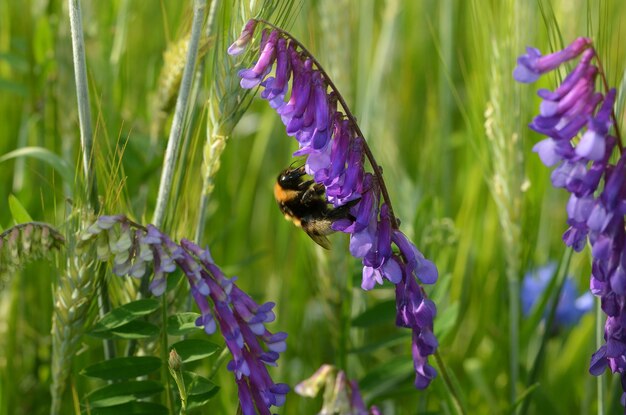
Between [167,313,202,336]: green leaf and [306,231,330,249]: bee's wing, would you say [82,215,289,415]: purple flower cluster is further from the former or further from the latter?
[306,231,330,249]: bee's wing

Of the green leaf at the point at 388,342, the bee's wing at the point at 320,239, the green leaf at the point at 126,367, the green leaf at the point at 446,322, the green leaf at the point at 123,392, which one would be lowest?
the green leaf at the point at 123,392

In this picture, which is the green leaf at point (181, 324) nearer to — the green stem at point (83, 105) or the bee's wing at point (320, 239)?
the green stem at point (83, 105)

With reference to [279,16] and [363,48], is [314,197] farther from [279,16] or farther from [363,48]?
[363,48]

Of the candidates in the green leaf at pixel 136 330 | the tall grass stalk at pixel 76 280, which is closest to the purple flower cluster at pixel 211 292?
the tall grass stalk at pixel 76 280

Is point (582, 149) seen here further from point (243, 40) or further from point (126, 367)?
point (126, 367)

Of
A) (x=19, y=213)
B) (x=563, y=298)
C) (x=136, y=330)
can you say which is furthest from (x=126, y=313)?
(x=563, y=298)
